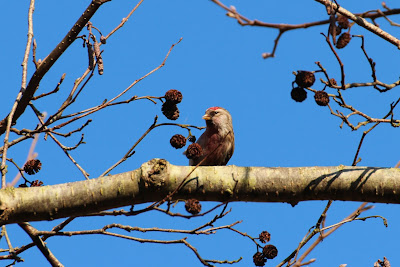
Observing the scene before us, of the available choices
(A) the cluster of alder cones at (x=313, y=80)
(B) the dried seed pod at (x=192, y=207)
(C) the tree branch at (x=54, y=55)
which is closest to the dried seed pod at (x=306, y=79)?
(A) the cluster of alder cones at (x=313, y=80)

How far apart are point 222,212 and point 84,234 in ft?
2.64

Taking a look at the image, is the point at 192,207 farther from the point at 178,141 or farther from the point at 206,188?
the point at 178,141

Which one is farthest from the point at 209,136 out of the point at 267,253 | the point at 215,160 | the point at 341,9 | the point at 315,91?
the point at 341,9

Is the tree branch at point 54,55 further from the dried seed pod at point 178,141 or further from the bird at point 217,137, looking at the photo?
the bird at point 217,137

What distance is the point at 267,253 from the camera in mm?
3650

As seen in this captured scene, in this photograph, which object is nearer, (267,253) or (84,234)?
(84,234)

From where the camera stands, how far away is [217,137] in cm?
655

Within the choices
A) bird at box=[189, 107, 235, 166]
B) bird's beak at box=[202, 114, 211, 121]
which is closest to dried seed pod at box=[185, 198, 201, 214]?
Answer: bird at box=[189, 107, 235, 166]

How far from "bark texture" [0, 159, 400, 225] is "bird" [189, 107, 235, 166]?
9.19ft

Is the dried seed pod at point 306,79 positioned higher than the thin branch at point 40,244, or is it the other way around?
the dried seed pod at point 306,79

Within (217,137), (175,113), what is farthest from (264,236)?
(217,137)

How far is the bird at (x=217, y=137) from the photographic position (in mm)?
6457

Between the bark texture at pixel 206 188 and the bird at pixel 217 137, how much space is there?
2801mm

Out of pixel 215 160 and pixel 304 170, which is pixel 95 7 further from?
pixel 215 160
